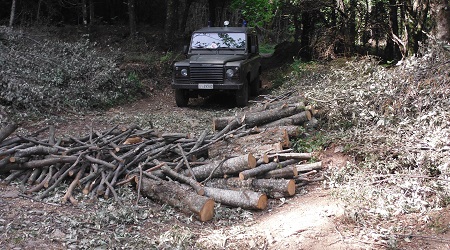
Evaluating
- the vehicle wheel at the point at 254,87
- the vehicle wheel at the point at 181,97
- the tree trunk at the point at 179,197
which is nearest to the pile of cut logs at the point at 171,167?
the tree trunk at the point at 179,197

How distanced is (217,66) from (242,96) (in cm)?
98

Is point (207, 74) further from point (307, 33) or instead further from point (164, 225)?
point (164, 225)

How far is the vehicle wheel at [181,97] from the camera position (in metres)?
11.9

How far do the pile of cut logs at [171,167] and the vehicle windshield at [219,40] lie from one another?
530cm

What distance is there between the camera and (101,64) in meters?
12.6

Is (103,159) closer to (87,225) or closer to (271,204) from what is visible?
(87,225)

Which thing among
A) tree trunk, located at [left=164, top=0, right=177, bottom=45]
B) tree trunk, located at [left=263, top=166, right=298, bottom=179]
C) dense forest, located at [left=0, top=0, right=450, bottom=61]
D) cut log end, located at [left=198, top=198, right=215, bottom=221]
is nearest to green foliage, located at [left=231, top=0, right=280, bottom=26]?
dense forest, located at [left=0, top=0, right=450, bottom=61]

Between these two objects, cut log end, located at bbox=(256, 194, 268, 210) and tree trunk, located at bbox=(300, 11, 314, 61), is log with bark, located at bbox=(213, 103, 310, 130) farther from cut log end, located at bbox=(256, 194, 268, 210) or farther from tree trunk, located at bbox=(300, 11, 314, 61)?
tree trunk, located at bbox=(300, 11, 314, 61)

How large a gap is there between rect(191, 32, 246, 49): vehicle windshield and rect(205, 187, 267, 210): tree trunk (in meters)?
7.09

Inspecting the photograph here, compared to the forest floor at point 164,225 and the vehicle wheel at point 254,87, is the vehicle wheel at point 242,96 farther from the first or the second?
the forest floor at point 164,225

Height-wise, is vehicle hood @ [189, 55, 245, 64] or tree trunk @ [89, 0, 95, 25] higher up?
tree trunk @ [89, 0, 95, 25]

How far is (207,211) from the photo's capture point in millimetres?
5281

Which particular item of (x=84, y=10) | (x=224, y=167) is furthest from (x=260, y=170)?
(x=84, y=10)

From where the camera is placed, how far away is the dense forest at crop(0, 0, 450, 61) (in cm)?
1316
